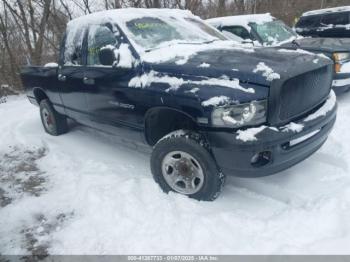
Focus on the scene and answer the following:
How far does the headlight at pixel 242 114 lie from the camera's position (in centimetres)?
282

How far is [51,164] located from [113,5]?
1128 centimetres

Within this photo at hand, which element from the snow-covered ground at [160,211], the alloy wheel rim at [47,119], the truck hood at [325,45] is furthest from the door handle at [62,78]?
the truck hood at [325,45]

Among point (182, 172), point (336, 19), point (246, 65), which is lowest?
point (182, 172)

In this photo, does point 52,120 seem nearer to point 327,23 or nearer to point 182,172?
point 182,172

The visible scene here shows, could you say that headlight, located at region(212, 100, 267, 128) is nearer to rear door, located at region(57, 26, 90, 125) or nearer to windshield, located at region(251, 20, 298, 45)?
rear door, located at region(57, 26, 90, 125)

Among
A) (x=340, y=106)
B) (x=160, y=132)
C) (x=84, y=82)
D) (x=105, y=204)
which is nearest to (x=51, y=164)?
(x=84, y=82)

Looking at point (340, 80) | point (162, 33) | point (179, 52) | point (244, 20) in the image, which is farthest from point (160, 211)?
point (244, 20)

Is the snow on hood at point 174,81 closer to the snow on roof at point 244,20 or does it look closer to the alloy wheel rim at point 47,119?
the alloy wheel rim at point 47,119

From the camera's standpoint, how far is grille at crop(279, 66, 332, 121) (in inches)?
114

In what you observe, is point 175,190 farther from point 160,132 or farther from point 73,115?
point 73,115

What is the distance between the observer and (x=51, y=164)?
458cm

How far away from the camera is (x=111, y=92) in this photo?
3896mm

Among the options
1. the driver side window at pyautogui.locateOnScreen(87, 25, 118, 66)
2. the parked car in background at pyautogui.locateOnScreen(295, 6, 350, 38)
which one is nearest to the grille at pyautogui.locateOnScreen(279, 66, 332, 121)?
the driver side window at pyautogui.locateOnScreen(87, 25, 118, 66)

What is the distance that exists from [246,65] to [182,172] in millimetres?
1229
